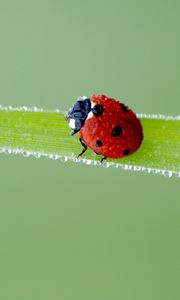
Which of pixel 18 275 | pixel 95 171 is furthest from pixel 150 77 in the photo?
pixel 18 275

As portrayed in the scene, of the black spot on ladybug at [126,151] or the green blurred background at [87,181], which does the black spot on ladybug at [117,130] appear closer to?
the black spot on ladybug at [126,151]

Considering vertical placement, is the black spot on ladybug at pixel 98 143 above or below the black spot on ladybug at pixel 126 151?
above

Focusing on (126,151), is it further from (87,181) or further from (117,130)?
(87,181)

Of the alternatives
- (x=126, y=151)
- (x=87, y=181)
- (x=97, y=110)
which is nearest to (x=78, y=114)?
(x=97, y=110)

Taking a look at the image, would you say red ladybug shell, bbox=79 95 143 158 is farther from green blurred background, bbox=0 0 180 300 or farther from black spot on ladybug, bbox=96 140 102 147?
green blurred background, bbox=0 0 180 300

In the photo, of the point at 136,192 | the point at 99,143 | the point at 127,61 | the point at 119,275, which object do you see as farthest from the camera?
the point at 127,61

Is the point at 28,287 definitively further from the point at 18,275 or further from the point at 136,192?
the point at 136,192

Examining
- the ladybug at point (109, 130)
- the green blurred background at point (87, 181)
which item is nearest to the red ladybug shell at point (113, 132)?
the ladybug at point (109, 130)
